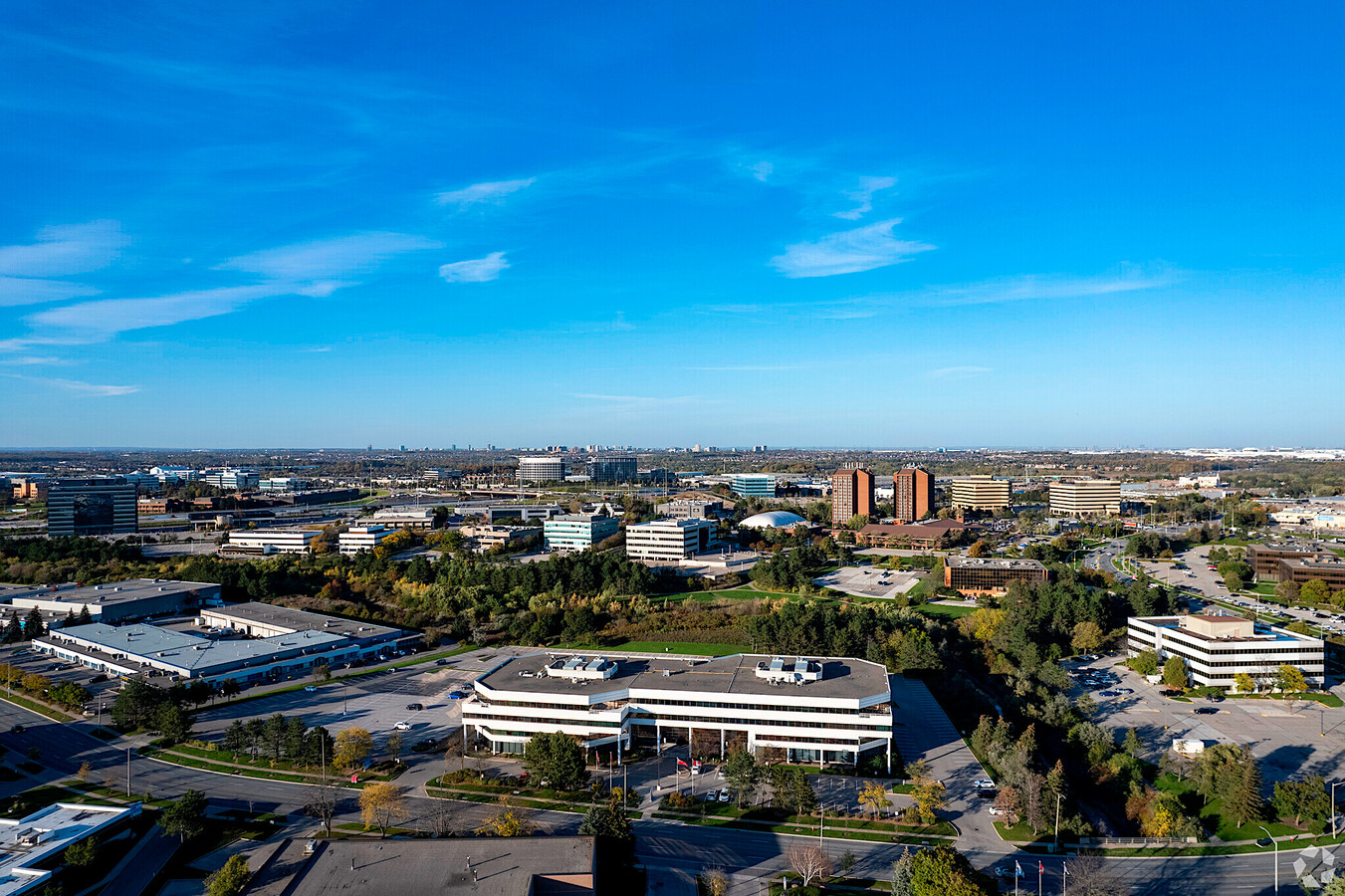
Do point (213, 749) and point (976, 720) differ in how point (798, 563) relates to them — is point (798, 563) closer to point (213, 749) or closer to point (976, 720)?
point (976, 720)

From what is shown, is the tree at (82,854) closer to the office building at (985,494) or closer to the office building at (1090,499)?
the office building at (985,494)

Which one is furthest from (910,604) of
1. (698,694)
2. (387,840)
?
(387,840)

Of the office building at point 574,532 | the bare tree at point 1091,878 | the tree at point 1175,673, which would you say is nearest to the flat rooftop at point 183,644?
the office building at point 574,532

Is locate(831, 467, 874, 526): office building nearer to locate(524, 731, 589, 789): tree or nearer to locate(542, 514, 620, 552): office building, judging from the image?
locate(542, 514, 620, 552): office building

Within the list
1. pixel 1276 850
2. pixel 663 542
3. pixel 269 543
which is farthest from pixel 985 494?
pixel 1276 850

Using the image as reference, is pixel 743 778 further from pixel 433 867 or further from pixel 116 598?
pixel 116 598

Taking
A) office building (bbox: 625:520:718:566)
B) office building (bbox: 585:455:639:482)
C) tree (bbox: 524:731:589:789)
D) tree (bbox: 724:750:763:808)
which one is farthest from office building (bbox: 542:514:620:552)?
office building (bbox: 585:455:639:482)
